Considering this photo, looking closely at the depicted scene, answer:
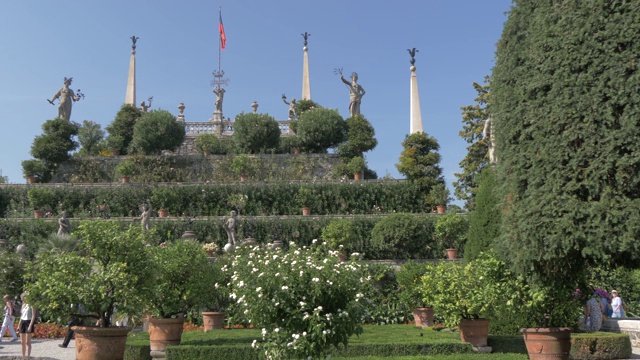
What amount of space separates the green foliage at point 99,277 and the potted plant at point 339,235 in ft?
52.8

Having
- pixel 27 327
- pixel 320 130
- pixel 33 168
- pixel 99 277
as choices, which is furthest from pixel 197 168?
pixel 99 277

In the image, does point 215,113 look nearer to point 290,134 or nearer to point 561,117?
point 290,134

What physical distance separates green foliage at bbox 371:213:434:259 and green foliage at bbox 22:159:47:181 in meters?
18.2

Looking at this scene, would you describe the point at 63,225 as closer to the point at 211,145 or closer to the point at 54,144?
the point at 54,144

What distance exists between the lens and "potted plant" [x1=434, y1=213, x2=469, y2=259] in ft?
88.6

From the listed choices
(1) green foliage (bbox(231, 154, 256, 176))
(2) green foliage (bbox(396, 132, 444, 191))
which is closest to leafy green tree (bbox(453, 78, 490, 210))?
(2) green foliage (bbox(396, 132, 444, 191))

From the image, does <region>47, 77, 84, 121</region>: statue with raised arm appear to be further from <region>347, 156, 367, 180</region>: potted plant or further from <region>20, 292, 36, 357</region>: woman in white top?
<region>20, 292, 36, 357</region>: woman in white top

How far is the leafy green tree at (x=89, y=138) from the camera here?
125 feet

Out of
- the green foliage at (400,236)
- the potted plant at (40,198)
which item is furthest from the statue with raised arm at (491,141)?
the potted plant at (40,198)

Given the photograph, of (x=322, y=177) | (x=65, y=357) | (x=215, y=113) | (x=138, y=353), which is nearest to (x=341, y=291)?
(x=138, y=353)

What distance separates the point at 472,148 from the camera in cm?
3344

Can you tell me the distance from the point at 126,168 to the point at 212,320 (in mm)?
17436

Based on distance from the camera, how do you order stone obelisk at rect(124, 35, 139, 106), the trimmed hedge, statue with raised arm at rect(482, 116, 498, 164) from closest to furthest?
statue with raised arm at rect(482, 116, 498, 164), the trimmed hedge, stone obelisk at rect(124, 35, 139, 106)

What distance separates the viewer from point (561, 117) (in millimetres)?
9281
